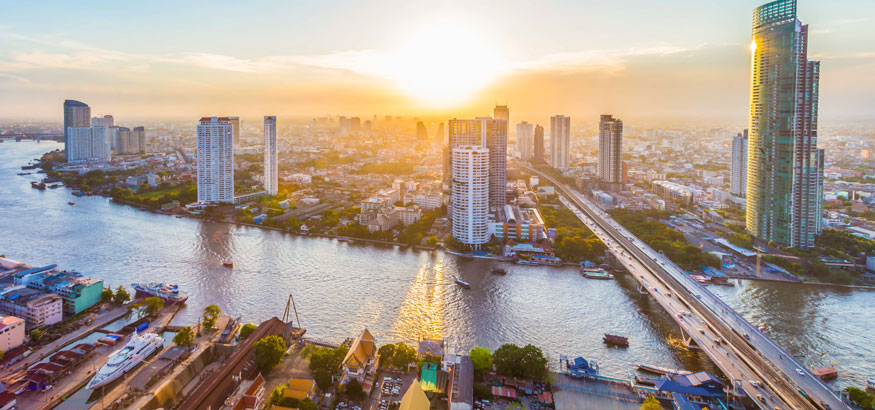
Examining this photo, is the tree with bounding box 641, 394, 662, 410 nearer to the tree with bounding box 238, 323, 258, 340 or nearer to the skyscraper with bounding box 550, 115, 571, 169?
the tree with bounding box 238, 323, 258, 340

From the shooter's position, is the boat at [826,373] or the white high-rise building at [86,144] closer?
the boat at [826,373]

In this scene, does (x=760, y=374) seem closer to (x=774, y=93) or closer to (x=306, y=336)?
(x=306, y=336)

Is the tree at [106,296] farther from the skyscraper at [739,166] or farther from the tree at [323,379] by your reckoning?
the skyscraper at [739,166]

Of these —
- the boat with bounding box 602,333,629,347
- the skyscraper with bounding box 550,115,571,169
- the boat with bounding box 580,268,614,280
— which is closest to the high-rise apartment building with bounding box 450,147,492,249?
the boat with bounding box 580,268,614,280

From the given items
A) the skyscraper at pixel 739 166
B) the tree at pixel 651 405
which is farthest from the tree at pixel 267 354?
the skyscraper at pixel 739 166

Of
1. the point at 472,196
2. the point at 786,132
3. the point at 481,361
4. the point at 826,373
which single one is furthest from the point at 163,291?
the point at 786,132

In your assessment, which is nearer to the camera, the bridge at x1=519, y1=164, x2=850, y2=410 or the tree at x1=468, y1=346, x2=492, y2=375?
the bridge at x1=519, y1=164, x2=850, y2=410
